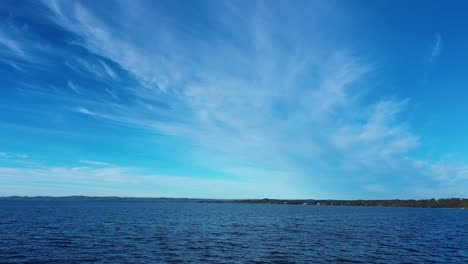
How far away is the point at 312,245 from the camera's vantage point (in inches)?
2078

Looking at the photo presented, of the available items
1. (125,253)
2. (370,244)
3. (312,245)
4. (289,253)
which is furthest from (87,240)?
(370,244)

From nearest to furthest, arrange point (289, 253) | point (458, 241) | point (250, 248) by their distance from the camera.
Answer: point (289, 253) → point (250, 248) → point (458, 241)

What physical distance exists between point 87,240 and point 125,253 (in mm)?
15253

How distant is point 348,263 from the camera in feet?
129

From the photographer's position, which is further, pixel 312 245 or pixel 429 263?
pixel 312 245

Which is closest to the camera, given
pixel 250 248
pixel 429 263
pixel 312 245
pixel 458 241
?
pixel 429 263

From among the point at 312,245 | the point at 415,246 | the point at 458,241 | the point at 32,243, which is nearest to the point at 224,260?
the point at 312,245

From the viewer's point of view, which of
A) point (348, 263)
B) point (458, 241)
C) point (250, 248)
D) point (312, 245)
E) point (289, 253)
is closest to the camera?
point (348, 263)

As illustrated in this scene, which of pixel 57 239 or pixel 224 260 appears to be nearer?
pixel 224 260

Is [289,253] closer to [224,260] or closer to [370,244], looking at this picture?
[224,260]

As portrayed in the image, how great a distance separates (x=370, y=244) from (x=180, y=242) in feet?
104

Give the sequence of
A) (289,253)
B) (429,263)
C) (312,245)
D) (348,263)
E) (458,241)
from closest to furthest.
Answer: (348,263) → (429,263) → (289,253) → (312,245) → (458,241)

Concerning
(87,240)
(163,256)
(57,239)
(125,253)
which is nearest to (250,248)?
(163,256)

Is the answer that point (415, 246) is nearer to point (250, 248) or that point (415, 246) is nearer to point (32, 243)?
point (250, 248)
